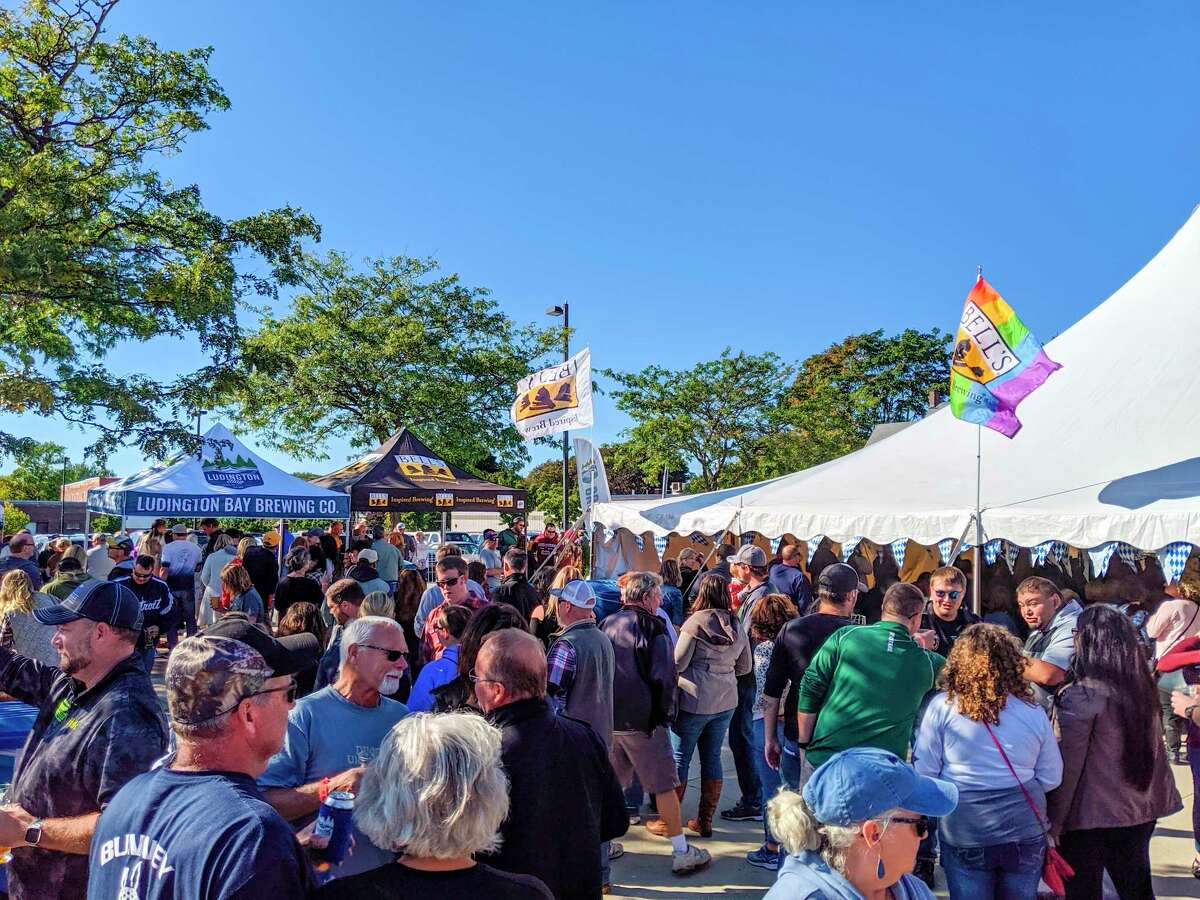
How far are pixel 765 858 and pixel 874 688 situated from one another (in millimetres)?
1807

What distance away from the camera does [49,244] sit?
9094 millimetres

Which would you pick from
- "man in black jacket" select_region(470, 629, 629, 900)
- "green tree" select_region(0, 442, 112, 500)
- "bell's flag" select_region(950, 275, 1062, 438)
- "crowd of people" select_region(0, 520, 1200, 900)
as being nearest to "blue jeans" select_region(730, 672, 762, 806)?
"crowd of people" select_region(0, 520, 1200, 900)

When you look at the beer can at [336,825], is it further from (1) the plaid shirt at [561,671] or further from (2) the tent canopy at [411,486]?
(2) the tent canopy at [411,486]

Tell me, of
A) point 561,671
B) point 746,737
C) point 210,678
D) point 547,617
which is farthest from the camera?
point 547,617

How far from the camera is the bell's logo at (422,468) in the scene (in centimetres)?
1428

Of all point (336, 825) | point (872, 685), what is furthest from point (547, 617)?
point (336, 825)

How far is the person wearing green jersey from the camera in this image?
152 inches

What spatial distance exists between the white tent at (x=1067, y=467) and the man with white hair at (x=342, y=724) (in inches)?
255

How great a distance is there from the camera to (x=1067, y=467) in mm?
8641

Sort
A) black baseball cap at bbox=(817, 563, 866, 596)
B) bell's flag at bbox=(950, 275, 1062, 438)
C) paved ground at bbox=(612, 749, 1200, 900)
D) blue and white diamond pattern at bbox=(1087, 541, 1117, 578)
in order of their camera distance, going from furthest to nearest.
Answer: bell's flag at bbox=(950, 275, 1062, 438) → blue and white diamond pattern at bbox=(1087, 541, 1117, 578) → paved ground at bbox=(612, 749, 1200, 900) → black baseball cap at bbox=(817, 563, 866, 596)

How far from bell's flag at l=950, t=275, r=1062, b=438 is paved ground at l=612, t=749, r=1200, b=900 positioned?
3.83m

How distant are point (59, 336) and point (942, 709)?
11.3m

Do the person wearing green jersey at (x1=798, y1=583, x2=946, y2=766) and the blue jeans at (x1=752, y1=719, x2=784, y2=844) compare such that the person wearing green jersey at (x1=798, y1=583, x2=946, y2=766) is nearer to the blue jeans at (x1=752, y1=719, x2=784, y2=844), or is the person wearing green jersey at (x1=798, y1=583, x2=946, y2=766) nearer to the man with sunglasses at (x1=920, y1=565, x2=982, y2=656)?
the blue jeans at (x1=752, y1=719, x2=784, y2=844)

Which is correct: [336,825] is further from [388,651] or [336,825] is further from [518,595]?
[518,595]
